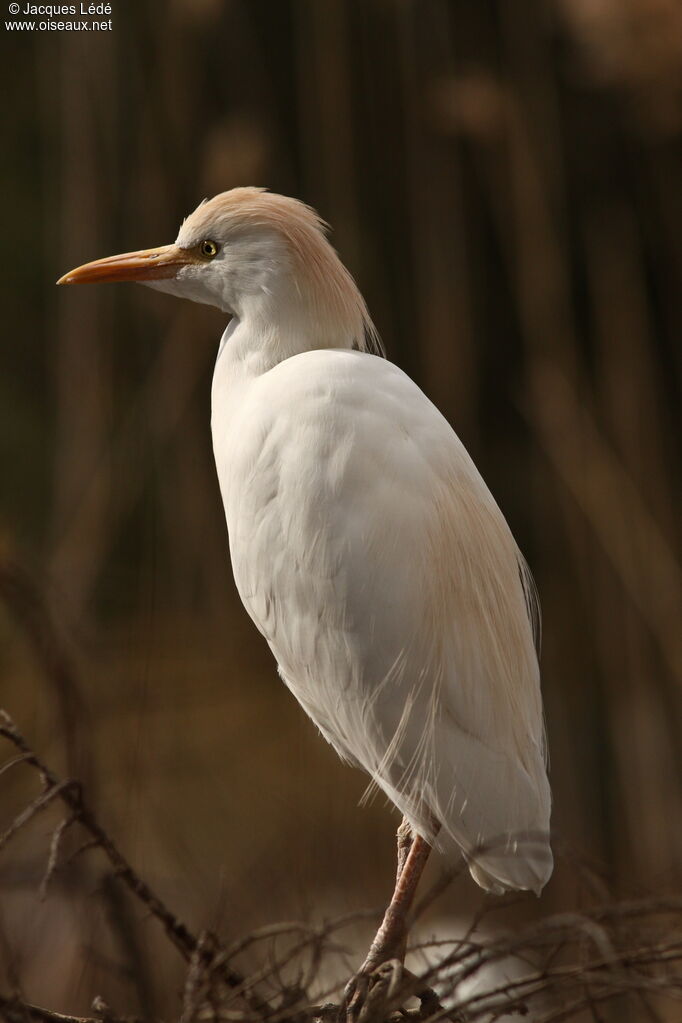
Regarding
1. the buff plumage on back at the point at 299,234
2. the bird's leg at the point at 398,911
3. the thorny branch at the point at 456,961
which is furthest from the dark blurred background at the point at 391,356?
the buff plumage on back at the point at 299,234

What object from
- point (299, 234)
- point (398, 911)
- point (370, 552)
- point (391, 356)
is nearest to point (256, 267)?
point (299, 234)

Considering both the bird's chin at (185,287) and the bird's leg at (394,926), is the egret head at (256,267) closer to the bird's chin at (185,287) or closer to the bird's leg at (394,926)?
the bird's chin at (185,287)

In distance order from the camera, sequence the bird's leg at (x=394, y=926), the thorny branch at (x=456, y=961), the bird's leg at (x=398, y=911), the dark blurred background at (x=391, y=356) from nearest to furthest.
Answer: the thorny branch at (x=456, y=961), the bird's leg at (x=394, y=926), the bird's leg at (x=398, y=911), the dark blurred background at (x=391, y=356)

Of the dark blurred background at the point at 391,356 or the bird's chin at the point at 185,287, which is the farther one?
the dark blurred background at the point at 391,356

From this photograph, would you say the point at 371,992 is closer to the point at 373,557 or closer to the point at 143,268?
the point at 373,557

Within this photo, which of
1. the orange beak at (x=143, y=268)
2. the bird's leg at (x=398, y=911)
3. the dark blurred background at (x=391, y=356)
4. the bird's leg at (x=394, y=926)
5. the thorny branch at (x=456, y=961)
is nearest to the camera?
the thorny branch at (x=456, y=961)

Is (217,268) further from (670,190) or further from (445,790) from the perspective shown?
(670,190)

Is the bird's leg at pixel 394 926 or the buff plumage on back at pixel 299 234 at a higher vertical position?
the buff plumage on back at pixel 299 234

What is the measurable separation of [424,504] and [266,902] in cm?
43

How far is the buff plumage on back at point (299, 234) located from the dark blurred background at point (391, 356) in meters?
0.47

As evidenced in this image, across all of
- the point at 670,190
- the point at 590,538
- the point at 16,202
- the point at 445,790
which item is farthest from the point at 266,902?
the point at 16,202

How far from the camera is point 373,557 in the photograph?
1124 millimetres

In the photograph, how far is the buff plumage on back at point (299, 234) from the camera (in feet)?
3.97

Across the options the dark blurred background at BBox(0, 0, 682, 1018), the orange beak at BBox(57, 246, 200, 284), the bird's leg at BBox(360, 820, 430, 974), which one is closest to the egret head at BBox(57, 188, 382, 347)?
the orange beak at BBox(57, 246, 200, 284)
